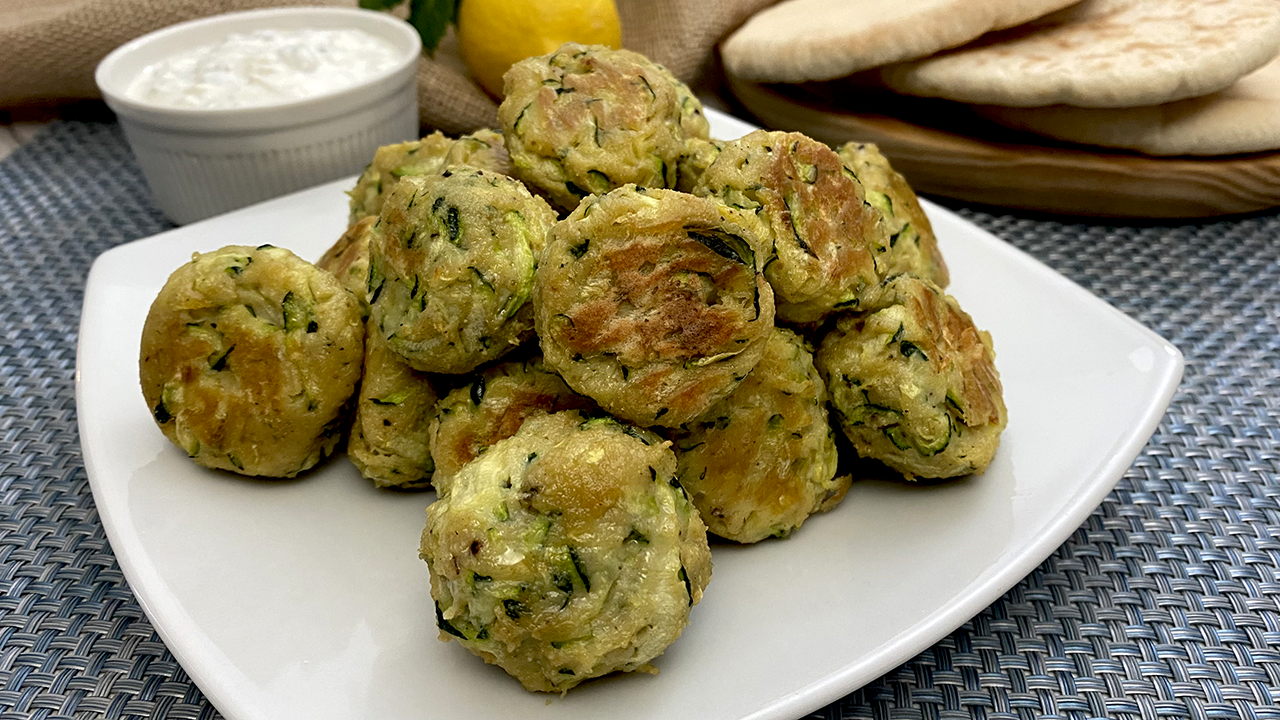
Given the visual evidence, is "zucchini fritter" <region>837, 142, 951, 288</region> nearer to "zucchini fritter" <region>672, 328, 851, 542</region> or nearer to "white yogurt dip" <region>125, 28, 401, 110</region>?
"zucchini fritter" <region>672, 328, 851, 542</region>

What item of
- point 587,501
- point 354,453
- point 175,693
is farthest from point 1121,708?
point 175,693

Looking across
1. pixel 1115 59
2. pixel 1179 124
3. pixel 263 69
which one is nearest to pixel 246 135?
pixel 263 69

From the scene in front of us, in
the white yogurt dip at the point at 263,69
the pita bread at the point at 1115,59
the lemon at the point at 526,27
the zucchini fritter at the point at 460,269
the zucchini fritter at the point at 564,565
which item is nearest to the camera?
the zucchini fritter at the point at 564,565

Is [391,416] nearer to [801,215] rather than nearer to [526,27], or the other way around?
[801,215]

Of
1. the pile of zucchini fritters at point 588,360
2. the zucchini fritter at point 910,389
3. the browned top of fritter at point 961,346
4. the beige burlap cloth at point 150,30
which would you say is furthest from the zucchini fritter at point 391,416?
the beige burlap cloth at point 150,30

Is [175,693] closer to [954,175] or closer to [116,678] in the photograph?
[116,678]

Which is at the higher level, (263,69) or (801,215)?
(801,215)

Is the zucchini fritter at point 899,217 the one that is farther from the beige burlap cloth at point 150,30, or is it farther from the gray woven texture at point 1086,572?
the beige burlap cloth at point 150,30
